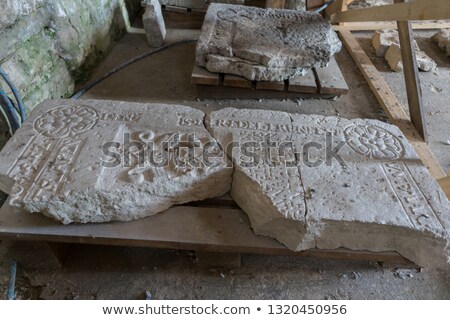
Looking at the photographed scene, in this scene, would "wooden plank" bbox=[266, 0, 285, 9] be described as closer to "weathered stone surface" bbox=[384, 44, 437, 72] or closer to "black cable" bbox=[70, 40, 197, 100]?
"black cable" bbox=[70, 40, 197, 100]

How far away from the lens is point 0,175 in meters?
1.60

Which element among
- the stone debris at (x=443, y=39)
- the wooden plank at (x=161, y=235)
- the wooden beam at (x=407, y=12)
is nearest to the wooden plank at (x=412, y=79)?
the wooden beam at (x=407, y=12)

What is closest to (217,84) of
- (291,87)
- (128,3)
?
(291,87)

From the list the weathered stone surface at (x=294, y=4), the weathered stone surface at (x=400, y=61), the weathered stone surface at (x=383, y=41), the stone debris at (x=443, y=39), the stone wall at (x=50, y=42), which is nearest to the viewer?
the stone wall at (x=50, y=42)

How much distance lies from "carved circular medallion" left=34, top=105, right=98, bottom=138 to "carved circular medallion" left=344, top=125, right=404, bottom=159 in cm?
148

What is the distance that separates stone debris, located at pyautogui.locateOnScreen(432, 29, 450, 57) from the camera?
4000 mm

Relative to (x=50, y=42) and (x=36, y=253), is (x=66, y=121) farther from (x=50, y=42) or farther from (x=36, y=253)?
(x=50, y=42)

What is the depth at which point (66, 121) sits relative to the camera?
6.33 feet

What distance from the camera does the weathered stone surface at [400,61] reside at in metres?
3.61

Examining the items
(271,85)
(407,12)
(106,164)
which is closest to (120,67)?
(271,85)

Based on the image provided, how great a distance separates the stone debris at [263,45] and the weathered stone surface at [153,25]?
0.66 metres

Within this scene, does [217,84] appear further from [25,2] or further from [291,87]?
[25,2]

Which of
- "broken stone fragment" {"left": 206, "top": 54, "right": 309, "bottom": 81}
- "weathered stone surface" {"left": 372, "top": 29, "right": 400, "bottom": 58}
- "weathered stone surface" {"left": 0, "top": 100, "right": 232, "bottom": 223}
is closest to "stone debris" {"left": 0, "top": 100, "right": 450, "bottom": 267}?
"weathered stone surface" {"left": 0, "top": 100, "right": 232, "bottom": 223}

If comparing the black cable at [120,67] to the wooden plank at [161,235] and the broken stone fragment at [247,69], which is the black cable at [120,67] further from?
the wooden plank at [161,235]
